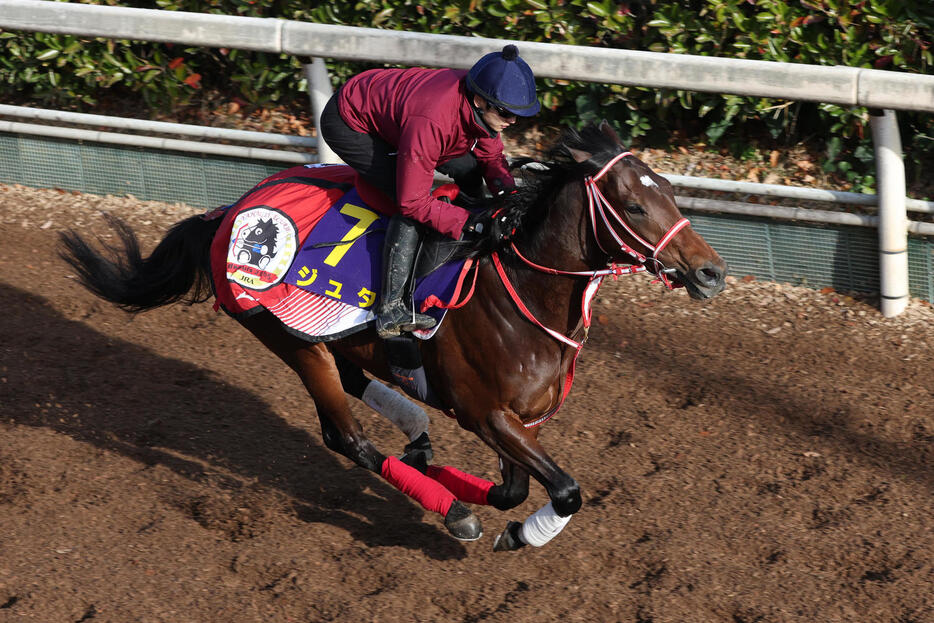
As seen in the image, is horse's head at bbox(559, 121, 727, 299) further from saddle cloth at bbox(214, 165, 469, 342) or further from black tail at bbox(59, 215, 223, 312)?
black tail at bbox(59, 215, 223, 312)

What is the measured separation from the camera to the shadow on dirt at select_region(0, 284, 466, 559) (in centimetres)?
471

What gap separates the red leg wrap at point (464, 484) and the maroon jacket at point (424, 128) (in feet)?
3.48

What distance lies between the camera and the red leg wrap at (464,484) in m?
4.34

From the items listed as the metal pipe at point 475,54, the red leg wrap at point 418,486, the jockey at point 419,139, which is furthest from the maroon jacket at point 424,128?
the metal pipe at point 475,54

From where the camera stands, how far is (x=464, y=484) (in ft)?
14.4

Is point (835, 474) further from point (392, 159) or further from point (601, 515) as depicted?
point (392, 159)

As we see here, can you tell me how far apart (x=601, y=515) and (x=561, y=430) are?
0.76m

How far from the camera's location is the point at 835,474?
471 centimetres

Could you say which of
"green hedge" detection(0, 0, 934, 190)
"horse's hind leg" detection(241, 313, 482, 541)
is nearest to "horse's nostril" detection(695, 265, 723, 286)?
"horse's hind leg" detection(241, 313, 482, 541)

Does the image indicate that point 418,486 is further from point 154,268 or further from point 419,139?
point 154,268

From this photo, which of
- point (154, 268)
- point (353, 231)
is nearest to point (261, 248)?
point (353, 231)

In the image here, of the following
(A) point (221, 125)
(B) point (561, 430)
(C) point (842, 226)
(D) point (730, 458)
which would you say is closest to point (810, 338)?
(C) point (842, 226)

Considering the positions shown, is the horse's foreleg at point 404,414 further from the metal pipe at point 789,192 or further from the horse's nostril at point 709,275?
the metal pipe at point 789,192

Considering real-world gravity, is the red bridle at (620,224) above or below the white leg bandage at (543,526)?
above
